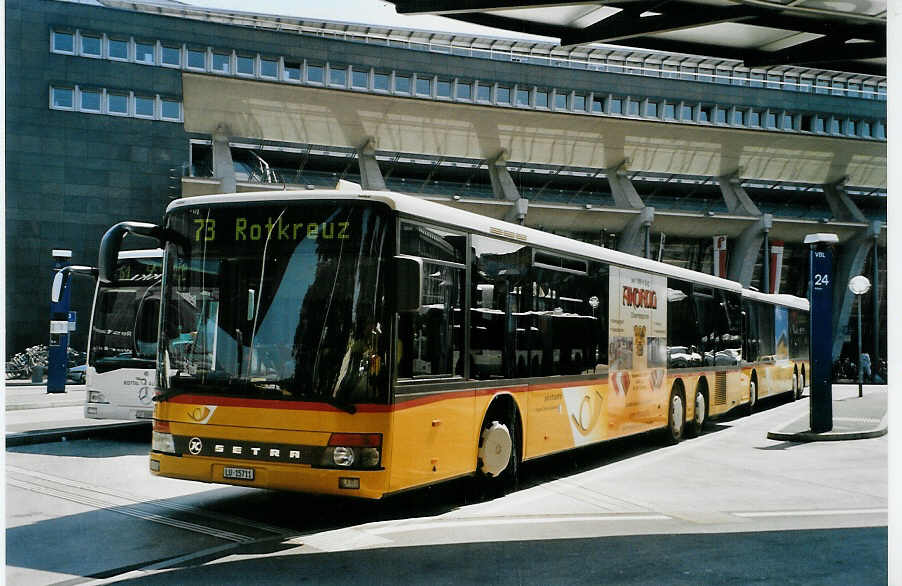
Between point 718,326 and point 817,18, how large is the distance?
9.57 m

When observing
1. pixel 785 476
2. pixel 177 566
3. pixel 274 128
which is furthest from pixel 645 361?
pixel 274 128

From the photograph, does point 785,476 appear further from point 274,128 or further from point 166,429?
point 274,128

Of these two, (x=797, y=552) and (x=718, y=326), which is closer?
(x=797, y=552)

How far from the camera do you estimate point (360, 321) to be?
23.9 feet

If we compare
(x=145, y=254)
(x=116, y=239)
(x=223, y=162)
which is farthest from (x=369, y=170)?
(x=116, y=239)

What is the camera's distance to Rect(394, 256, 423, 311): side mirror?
24.0 feet

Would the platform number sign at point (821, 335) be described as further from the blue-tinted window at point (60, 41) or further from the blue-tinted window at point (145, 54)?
the blue-tinted window at point (145, 54)

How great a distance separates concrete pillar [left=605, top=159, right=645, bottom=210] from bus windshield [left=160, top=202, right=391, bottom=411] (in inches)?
1083

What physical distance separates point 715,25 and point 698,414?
9042 millimetres

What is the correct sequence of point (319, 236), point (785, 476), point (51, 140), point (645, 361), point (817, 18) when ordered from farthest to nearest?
point (51, 140), point (645, 361), point (785, 476), point (817, 18), point (319, 236)

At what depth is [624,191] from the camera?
33906 millimetres

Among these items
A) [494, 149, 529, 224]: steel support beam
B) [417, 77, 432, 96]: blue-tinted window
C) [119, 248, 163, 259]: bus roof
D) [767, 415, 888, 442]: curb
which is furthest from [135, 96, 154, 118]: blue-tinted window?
[767, 415, 888, 442]: curb

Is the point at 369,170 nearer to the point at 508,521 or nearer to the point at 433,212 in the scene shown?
the point at 433,212

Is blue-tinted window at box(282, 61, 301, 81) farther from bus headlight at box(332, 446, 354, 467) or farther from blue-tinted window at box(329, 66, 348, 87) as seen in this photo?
bus headlight at box(332, 446, 354, 467)
